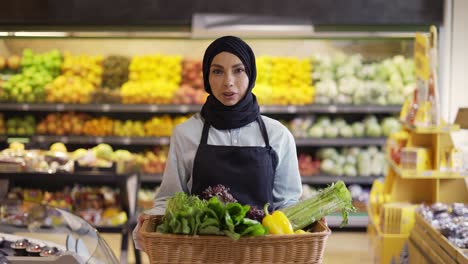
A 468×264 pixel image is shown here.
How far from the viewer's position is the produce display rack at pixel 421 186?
6234 millimetres

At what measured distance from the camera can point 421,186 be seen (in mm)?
6617

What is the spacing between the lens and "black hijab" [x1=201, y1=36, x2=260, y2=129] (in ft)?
10.3

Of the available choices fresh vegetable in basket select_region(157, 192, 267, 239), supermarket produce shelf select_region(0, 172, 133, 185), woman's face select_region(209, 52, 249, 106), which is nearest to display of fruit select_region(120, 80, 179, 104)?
supermarket produce shelf select_region(0, 172, 133, 185)

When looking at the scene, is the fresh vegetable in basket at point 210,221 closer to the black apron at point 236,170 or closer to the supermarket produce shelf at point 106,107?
the black apron at point 236,170

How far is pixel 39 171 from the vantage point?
21.4 feet

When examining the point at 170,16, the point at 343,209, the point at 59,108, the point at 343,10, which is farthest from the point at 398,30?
the point at 343,209

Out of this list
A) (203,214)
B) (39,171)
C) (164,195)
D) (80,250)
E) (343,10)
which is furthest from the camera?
(343,10)

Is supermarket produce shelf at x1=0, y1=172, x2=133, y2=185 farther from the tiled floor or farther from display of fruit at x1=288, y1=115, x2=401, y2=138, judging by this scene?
display of fruit at x1=288, y1=115, x2=401, y2=138

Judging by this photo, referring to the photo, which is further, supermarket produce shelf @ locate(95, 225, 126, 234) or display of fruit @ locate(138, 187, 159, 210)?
display of fruit @ locate(138, 187, 159, 210)

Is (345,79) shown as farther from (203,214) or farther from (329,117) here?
(203,214)

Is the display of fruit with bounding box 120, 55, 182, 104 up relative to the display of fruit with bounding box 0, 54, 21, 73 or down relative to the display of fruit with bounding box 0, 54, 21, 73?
down

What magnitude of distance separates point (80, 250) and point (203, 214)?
1.51 m

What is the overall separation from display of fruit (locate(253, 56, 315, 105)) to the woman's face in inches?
231

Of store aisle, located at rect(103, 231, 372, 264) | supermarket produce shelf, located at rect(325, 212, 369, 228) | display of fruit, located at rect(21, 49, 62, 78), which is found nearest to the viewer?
store aisle, located at rect(103, 231, 372, 264)
